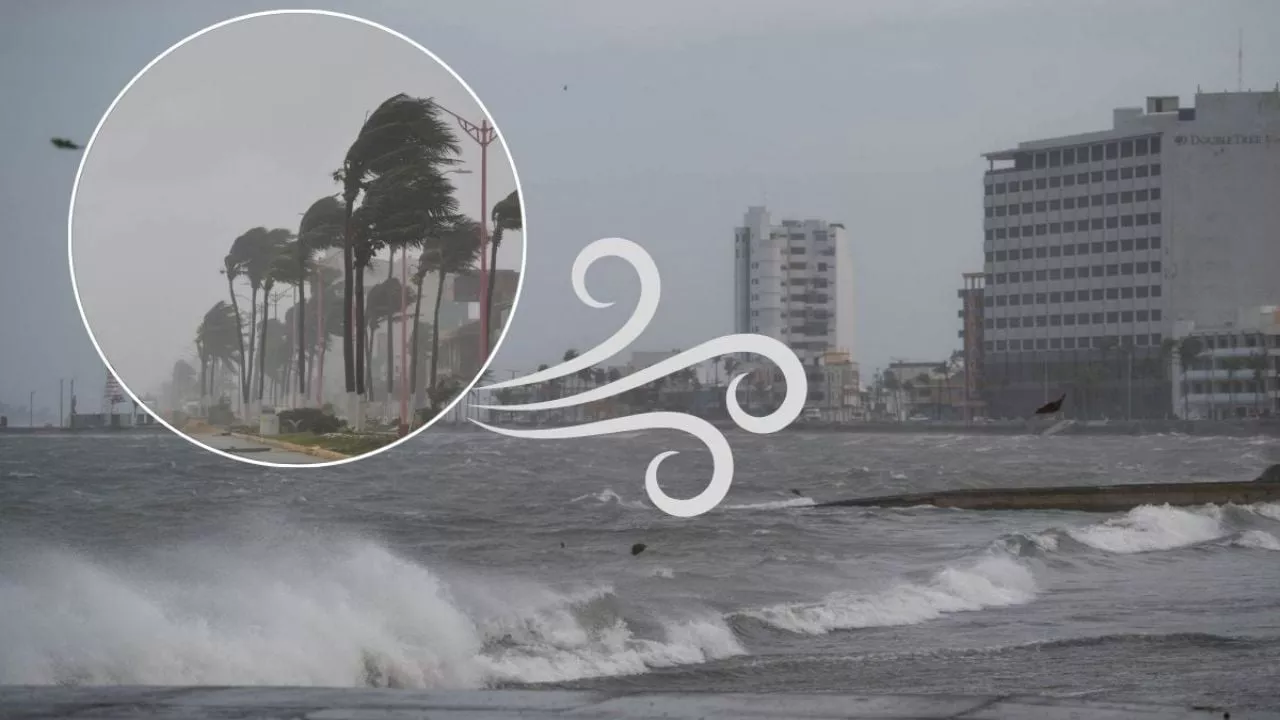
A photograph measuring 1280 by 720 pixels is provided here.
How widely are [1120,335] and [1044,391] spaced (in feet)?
1.78

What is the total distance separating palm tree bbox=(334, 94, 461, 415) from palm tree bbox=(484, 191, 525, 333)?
295mm

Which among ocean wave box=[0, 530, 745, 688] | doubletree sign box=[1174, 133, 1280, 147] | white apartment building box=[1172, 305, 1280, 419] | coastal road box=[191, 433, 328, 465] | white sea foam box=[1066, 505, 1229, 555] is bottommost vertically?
ocean wave box=[0, 530, 745, 688]

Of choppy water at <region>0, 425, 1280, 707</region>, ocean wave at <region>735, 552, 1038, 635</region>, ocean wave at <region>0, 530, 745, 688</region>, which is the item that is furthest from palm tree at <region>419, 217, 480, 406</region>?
ocean wave at <region>735, 552, 1038, 635</region>

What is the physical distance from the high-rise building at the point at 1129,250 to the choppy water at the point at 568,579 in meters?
0.37

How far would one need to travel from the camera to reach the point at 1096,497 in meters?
8.85

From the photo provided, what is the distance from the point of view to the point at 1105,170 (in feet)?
26.2

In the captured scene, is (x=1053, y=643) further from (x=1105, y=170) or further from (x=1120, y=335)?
(x=1105, y=170)

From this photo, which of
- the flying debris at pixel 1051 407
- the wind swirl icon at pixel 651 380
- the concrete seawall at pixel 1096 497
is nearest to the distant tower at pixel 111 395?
the wind swirl icon at pixel 651 380

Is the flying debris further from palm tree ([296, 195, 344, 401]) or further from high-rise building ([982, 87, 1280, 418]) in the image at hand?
palm tree ([296, 195, 344, 401])

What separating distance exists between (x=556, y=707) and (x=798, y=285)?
10.3 ft

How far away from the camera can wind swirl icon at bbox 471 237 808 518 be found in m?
7.18

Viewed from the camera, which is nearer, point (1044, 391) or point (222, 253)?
point (222, 253)

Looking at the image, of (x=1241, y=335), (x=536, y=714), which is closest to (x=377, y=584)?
(x=536, y=714)

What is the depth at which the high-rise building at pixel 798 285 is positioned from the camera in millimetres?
7363
